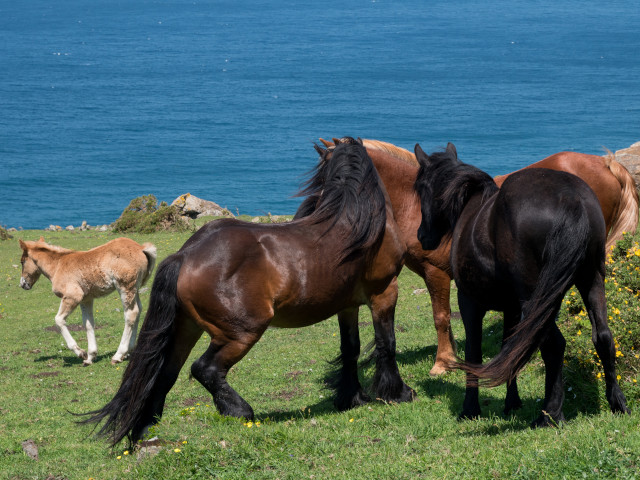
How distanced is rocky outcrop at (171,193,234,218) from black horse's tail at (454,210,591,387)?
23.8m

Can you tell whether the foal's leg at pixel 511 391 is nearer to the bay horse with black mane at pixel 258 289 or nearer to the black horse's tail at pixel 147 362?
the bay horse with black mane at pixel 258 289

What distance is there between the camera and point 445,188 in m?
7.18

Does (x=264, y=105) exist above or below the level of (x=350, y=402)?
below

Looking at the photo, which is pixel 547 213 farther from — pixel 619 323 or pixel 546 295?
pixel 619 323

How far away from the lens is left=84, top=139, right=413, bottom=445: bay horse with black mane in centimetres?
647

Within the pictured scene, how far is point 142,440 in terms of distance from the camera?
6.43 m

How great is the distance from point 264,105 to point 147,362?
95.0 m

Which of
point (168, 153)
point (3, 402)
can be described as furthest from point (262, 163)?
point (3, 402)

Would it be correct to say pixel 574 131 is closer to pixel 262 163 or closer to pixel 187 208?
pixel 262 163

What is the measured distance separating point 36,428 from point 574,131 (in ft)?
271

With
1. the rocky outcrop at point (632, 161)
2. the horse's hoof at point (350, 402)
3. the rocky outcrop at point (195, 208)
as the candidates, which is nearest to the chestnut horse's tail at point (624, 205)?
the horse's hoof at point (350, 402)

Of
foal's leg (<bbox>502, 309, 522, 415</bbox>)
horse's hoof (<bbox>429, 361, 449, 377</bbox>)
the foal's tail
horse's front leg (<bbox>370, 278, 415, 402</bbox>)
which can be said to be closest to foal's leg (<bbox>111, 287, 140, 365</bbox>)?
the foal's tail

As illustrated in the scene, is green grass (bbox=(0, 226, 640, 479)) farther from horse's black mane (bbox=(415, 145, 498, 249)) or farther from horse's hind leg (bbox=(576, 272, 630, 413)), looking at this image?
horse's black mane (bbox=(415, 145, 498, 249))

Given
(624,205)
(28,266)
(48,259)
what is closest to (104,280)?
(48,259)
